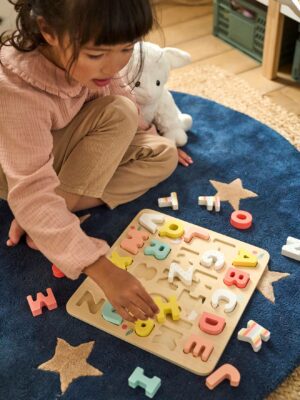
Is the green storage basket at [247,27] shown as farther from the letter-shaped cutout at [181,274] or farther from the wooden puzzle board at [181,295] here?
the letter-shaped cutout at [181,274]

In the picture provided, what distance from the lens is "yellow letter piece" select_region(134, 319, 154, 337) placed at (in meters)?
0.87

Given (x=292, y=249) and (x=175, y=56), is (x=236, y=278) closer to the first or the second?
(x=292, y=249)

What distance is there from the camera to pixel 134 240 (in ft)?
3.39

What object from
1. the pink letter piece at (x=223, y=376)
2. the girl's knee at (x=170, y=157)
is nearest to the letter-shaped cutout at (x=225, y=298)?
the pink letter piece at (x=223, y=376)

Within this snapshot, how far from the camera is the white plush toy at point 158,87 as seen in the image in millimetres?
1177

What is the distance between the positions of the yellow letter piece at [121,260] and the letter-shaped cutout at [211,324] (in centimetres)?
18

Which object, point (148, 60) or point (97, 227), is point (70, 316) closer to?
point (97, 227)

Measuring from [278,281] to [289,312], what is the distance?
74 mm

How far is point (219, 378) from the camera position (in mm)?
809

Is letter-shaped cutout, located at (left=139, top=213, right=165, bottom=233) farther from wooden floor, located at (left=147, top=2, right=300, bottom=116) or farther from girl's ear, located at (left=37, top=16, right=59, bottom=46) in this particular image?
wooden floor, located at (left=147, top=2, right=300, bottom=116)

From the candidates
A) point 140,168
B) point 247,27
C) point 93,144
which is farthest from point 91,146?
point 247,27

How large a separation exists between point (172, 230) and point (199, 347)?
0.28 metres

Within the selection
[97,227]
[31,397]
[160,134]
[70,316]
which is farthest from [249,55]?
[31,397]

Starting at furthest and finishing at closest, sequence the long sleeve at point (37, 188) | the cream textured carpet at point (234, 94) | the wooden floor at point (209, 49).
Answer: the wooden floor at point (209, 49) → the cream textured carpet at point (234, 94) → the long sleeve at point (37, 188)
